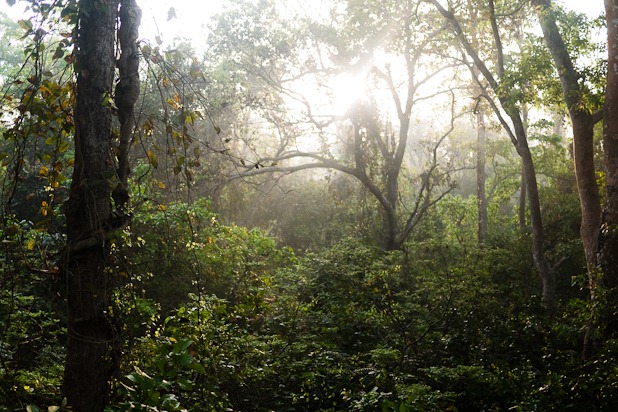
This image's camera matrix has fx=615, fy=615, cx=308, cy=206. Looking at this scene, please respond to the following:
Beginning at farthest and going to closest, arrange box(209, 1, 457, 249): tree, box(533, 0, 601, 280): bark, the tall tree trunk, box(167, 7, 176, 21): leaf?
box(209, 1, 457, 249): tree < box(533, 0, 601, 280): bark < the tall tree trunk < box(167, 7, 176, 21): leaf

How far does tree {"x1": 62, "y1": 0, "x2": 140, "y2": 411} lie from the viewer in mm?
3279

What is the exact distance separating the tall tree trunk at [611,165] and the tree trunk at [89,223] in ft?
19.0

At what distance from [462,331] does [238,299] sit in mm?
3448

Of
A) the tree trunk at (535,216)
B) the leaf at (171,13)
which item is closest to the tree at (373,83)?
the tree trunk at (535,216)

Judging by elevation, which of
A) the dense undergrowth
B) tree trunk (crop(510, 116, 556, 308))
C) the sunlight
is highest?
the sunlight

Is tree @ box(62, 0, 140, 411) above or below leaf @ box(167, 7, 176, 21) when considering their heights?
below

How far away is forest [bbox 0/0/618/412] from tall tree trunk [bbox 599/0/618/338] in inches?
1.1

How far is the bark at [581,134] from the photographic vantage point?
8.95 meters

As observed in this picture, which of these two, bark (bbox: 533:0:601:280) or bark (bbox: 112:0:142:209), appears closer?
bark (bbox: 112:0:142:209)

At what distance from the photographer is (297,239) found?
2238 cm

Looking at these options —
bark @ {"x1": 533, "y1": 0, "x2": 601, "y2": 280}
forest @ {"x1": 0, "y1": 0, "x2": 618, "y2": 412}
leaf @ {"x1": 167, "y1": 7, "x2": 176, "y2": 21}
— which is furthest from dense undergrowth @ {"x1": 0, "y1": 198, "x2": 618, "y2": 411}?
bark @ {"x1": 533, "y1": 0, "x2": 601, "y2": 280}

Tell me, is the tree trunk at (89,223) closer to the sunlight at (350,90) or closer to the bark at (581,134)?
the bark at (581,134)

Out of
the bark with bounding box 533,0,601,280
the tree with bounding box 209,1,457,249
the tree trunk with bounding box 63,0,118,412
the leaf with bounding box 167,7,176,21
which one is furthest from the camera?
the tree with bounding box 209,1,457,249

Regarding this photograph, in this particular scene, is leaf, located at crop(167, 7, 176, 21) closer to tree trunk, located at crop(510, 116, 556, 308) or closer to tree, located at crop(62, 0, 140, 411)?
tree, located at crop(62, 0, 140, 411)
